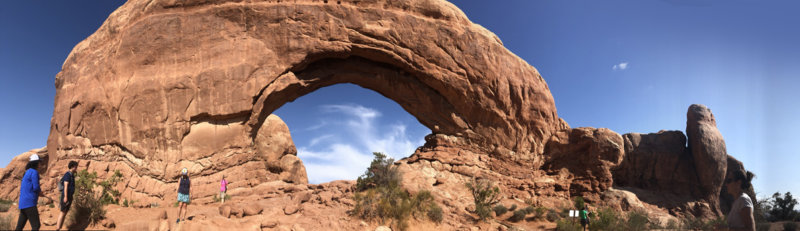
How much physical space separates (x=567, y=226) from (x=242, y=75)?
391 inches

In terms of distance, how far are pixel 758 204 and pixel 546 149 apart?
9.59 metres

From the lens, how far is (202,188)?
32.4ft

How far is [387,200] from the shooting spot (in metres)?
9.41

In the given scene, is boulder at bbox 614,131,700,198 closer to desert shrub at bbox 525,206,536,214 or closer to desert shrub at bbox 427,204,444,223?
desert shrub at bbox 525,206,536,214

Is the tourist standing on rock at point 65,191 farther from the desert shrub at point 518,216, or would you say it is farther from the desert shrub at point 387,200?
the desert shrub at point 518,216

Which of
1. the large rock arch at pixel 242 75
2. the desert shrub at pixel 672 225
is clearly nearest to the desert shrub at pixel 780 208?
the desert shrub at pixel 672 225

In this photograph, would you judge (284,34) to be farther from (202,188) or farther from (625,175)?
(625,175)

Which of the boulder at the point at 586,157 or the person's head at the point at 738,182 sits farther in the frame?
the person's head at the point at 738,182

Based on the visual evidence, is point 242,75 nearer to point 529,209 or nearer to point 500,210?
point 500,210

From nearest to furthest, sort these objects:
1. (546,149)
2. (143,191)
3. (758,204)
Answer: (143,191), (546,149), (758,204)

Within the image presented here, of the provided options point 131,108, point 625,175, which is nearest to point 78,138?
point 131,108

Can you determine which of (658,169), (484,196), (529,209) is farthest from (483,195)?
(658,169)

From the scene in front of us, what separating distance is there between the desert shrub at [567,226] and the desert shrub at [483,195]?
75.8 inches

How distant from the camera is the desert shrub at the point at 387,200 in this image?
29.8 feet
